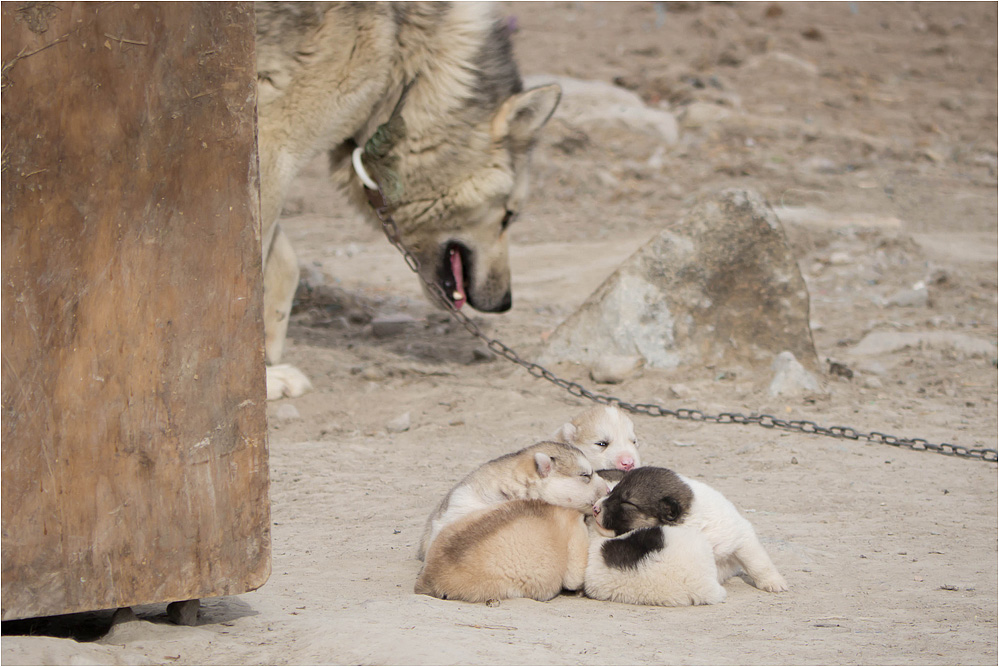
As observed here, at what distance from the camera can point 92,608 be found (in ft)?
7.96

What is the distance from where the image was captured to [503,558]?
9.97 feet

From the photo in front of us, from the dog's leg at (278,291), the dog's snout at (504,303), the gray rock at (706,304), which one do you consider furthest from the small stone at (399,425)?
the dog's snout at (504,303)

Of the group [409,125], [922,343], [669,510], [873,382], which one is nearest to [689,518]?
[669,510]

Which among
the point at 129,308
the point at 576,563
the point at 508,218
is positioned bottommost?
the point at 508,218

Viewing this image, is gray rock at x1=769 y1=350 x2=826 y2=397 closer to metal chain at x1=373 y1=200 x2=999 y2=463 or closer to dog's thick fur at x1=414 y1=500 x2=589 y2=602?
metal chain at x1=373 y1=200 x2=999 y2=463

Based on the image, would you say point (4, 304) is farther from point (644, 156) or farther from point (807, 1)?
point (807, 1)

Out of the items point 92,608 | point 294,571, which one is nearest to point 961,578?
point 294,571

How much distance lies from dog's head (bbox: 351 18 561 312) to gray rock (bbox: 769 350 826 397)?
2088mm

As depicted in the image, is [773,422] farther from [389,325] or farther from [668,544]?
[389,325]

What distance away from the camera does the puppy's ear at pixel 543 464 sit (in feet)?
11.3

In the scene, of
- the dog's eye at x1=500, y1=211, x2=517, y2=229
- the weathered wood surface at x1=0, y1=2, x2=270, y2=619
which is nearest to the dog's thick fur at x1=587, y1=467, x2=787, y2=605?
the weathered wood surface at x1=0, y1=2, x2=270, y2=619

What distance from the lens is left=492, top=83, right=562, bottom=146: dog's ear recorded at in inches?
254

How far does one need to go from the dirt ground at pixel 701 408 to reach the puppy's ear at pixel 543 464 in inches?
18.7

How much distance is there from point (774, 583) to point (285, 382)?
3609 millimetres
